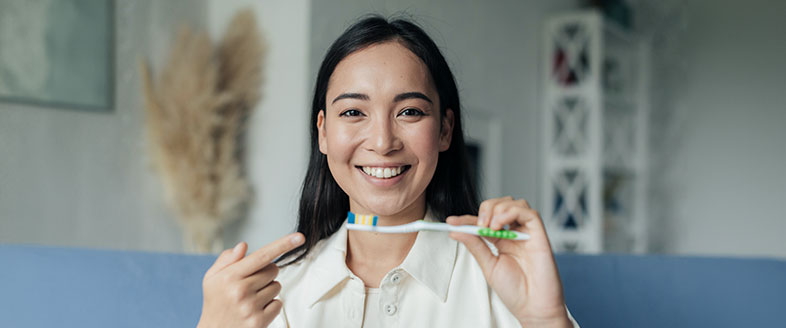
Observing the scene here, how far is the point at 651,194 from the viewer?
178 inches

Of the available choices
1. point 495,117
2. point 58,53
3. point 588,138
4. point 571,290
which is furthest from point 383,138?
point 588,138

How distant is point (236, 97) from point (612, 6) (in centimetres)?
264

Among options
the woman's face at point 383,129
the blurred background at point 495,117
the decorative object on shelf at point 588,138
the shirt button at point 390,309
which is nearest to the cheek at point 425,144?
the woman's face at point 383,129

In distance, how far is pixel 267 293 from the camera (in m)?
0.92

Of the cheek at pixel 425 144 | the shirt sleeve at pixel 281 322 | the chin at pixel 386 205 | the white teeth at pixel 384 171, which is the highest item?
the cheek at pixel 425 144

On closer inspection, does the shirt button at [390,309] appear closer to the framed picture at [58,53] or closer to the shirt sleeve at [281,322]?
the shirt sleeve at [281,322]

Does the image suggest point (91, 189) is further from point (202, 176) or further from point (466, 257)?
point (466, 257)

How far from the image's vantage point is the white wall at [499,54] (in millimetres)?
2646

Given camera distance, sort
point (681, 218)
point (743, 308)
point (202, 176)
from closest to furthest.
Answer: point (743, 308)
point (202, 176)
point (681, 218)

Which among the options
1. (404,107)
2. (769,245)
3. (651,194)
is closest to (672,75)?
(651,194)

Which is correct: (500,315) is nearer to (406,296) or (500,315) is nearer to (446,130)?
(406,296)

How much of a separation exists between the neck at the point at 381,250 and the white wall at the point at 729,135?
3800mm

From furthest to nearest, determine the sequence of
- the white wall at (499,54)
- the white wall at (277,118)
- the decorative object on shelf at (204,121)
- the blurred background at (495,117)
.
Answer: the white wall at (499,54)
the white wall at (277,118)
the decorative object on shelf at (204,121)
the blurred background at (495,117)

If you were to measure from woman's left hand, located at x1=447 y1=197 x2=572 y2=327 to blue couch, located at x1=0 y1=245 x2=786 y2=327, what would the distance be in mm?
274
